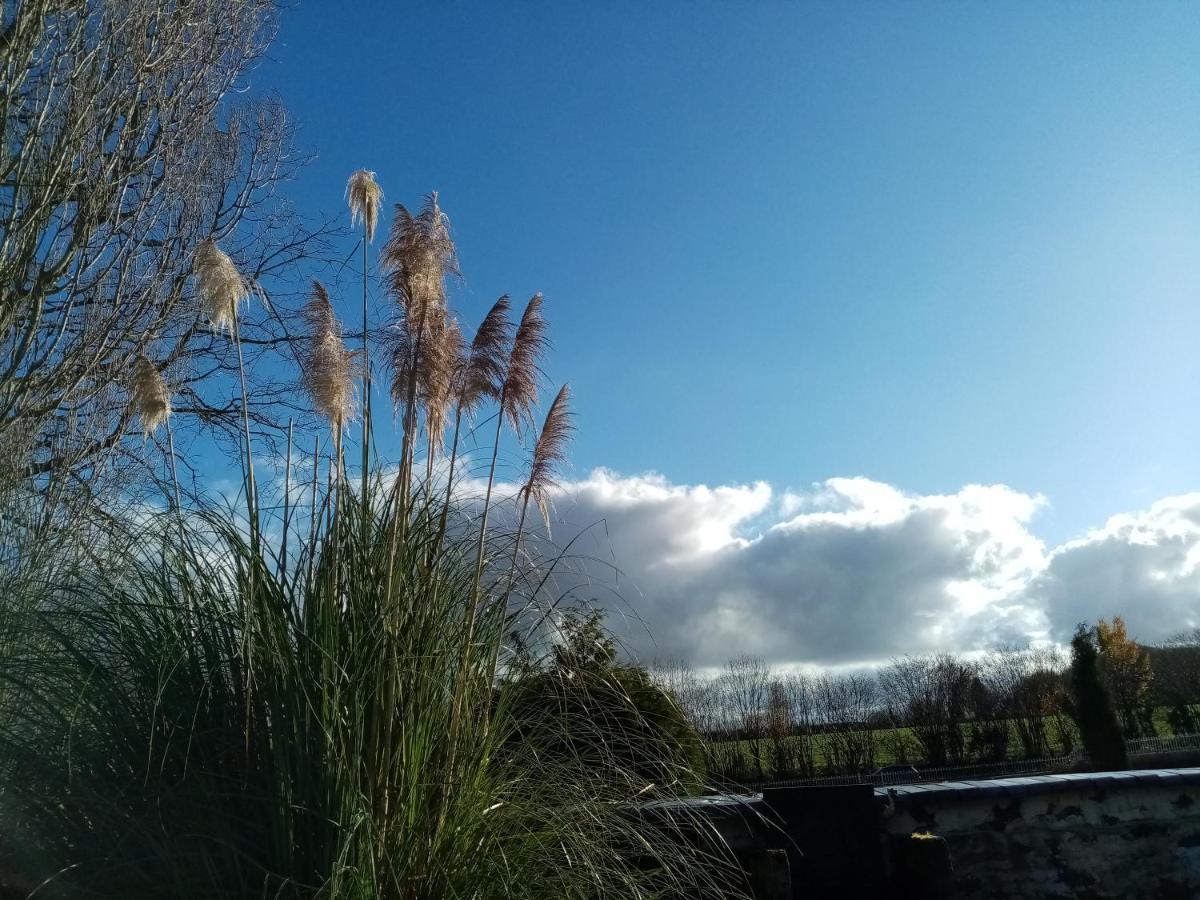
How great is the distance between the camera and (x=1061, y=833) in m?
5.26

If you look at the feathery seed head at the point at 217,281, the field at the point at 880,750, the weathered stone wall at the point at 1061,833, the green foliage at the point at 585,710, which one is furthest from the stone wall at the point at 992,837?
the field at the point at 880,750

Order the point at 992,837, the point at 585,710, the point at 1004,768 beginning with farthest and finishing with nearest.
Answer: the point at 1004,768
the point at 992,837
the point at 585,710

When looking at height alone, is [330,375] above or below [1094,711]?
above

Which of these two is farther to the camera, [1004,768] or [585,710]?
[1004,768]

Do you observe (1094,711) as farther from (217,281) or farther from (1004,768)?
(217,281)

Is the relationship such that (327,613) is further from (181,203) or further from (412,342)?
(181,203)

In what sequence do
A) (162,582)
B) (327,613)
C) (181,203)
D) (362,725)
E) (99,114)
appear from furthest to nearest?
(181,203) < (99,114) < (162,582) < (327,613) < (362,725)

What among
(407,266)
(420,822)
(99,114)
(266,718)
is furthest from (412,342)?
(99,114)

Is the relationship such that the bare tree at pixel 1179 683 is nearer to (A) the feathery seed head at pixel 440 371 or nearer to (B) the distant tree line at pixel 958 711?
(B) the distant tree line at pixel 958 711

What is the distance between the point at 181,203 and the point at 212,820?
21.9ft

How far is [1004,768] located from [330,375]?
2002cm

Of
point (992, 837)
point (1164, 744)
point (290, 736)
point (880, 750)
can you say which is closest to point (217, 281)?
point (290, 736)

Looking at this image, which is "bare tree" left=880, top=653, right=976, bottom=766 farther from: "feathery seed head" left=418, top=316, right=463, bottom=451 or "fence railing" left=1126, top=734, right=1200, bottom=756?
"feathery seed head" left=418, top=316, right=463, bottom=451

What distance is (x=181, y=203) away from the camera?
778 centimetres
